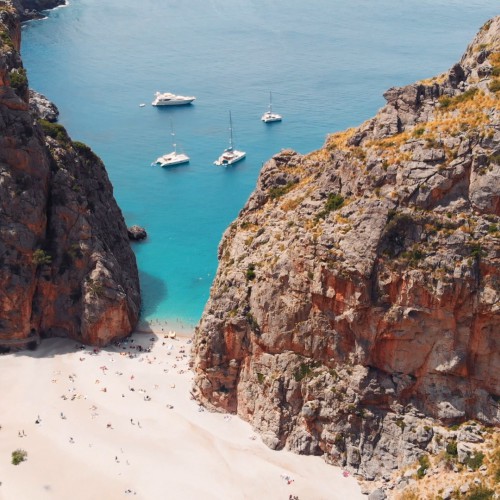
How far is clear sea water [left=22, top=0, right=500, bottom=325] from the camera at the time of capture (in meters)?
77.2

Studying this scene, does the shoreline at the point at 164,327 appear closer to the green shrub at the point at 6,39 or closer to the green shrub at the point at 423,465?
the green shrub at the point at 423,465

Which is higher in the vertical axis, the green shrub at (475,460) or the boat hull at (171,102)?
the boat hull at (171,102)

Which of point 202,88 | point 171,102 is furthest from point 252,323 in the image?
point 202,88

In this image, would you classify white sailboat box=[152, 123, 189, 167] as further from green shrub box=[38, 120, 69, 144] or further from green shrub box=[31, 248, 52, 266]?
green shrub box=[31, 248, 52, 266]

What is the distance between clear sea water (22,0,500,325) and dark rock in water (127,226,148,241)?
141cm

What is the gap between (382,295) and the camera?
124ft

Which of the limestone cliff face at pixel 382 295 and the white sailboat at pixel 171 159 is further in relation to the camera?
the white sailboat at pixel 171 159

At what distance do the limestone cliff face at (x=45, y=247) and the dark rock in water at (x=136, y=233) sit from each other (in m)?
15.2

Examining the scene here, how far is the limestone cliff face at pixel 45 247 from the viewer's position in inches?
2024

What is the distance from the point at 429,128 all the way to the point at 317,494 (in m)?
23.6

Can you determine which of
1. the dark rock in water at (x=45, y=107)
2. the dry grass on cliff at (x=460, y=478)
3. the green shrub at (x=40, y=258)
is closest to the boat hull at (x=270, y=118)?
the dark rock in water at (x=45, y=107)

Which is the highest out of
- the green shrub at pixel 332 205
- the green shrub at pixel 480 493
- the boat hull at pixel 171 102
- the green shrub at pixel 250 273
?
the green shrub at pixel 332 205

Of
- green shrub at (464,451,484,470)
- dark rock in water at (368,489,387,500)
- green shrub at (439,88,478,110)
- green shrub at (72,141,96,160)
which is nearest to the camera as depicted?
green shrub at (464,451,484,470)

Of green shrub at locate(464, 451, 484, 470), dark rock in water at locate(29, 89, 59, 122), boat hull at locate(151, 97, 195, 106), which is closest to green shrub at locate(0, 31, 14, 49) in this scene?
dark rock in water at locate(29, 89, 59, 122)
